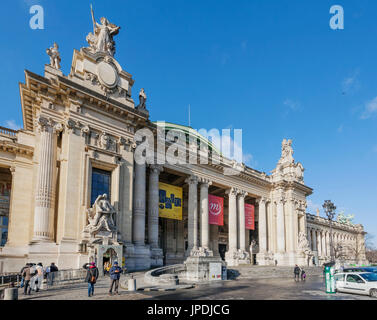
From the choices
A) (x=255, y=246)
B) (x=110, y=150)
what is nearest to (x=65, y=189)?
(x=110, y=150)

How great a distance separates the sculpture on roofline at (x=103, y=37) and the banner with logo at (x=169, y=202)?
13.7m

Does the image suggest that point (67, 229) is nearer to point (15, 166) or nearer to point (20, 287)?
point (20, 287)

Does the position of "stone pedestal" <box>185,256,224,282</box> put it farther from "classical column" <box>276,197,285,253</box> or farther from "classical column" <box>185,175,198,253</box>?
"classical column" <box>276,197,285,253</box>

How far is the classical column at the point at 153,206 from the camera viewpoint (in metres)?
31.6

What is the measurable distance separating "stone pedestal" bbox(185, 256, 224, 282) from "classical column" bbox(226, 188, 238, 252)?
17662 mm

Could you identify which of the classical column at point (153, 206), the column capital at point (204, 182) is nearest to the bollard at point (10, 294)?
the classical column at point (153, 206)

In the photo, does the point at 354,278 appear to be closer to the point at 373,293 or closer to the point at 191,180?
the point at 373,293

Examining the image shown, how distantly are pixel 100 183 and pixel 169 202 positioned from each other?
31.5ft
